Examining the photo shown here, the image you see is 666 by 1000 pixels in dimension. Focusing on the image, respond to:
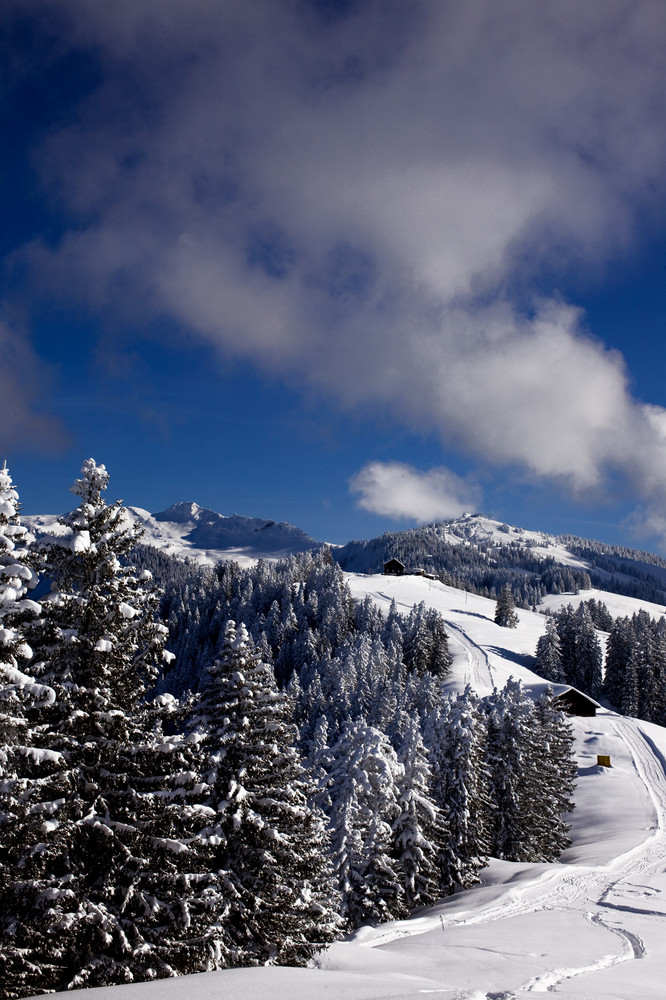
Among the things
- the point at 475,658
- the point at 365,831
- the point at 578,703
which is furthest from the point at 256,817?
the point at 475,658

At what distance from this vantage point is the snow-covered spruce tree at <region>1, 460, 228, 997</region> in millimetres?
10562

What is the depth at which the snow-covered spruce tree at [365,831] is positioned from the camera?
2594 centimetres

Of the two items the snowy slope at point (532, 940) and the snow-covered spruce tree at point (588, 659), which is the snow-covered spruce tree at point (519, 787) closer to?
the snowy slope at point (532, 940)

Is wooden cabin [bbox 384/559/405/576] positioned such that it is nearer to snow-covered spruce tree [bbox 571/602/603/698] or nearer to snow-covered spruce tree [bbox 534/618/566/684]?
snow-covered spruce tree [bbox 571/602/603/698]

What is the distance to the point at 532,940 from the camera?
16.6 m

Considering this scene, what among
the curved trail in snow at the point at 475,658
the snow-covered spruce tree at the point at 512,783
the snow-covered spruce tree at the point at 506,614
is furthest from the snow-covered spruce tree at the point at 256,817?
the snow-covered spruce tree at the point at 506,614

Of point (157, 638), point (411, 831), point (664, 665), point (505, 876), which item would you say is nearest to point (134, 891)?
point (157, 638)

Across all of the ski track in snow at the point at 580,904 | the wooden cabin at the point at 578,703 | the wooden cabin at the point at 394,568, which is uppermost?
the wooden cabin at the point at 394,568

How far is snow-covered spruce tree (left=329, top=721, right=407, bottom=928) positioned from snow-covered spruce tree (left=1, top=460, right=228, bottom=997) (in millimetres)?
14450

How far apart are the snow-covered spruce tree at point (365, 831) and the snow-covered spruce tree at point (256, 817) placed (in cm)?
968

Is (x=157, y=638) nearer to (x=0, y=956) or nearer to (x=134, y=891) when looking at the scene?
(x=134, y=891)

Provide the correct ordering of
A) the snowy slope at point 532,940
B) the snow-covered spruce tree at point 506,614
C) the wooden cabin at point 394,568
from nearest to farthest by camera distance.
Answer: the snowy slope at point 532,940 → the snow-covered spruce tree at point 506,614 → the wooden cabin at point 394,568

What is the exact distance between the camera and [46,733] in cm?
1148

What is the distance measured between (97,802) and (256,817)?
15.0 feet
